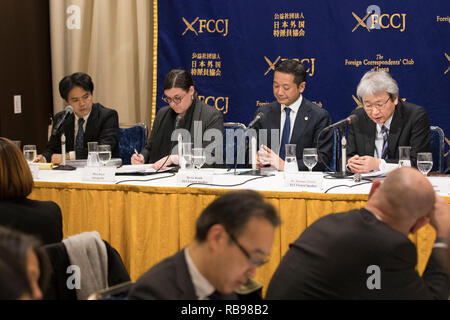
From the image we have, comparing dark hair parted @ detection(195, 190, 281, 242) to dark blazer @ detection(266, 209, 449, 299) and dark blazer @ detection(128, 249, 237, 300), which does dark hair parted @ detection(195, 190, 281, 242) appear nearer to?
dark blazer @ detection(128, 249, 237, 300)

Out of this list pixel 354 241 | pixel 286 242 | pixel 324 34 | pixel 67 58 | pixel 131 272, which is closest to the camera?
pixel 354 241

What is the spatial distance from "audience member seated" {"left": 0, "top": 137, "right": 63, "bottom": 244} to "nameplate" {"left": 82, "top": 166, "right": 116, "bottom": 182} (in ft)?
3.65

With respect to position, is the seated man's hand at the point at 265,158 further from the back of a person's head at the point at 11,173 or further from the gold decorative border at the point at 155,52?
the gold decorative border at the point at 155,52

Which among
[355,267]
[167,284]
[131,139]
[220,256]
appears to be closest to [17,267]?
[167,284]

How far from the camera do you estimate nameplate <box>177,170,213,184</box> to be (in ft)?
10.5

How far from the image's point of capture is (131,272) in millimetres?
3248

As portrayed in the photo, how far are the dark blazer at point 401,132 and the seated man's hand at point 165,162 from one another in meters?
1.24

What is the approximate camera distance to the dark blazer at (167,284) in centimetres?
135

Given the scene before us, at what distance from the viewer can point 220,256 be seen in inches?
54.9

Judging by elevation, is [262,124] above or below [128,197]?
above

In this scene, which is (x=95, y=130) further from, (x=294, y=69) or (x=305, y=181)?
(x=305, y=181)

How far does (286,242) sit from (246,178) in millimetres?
613
